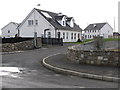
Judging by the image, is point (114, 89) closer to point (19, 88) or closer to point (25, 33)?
point (19, 88)

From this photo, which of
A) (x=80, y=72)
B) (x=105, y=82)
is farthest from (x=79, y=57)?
(x=105, y=82)

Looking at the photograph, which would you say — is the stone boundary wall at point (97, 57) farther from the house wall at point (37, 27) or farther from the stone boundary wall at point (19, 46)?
the house wall at point (37, 27)

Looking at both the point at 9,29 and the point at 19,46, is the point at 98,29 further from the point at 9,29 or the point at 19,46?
the point at 19,46

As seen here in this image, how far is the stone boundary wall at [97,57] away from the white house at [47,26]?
90.2 feet

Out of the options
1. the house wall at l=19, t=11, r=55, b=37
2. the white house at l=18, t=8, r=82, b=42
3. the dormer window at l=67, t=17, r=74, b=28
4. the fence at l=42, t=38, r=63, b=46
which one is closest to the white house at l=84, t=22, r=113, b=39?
the dormer window at l=67, t=17, r=74, b=28

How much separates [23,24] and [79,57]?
34.5 metres

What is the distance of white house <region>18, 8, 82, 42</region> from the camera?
1679 inches

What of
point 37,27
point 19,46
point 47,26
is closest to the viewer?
point 19,46

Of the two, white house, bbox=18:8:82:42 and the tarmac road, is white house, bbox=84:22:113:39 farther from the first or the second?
the tarmac road

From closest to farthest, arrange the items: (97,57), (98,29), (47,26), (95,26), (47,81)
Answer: (47,81)
(97,57)
(47,26)
(98,29)
(95,26)

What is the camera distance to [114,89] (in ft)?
25.5

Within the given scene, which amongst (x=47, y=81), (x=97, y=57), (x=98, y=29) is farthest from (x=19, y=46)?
(x=98, y=29)

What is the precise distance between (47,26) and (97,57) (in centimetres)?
3027

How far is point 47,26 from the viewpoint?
4284cm
